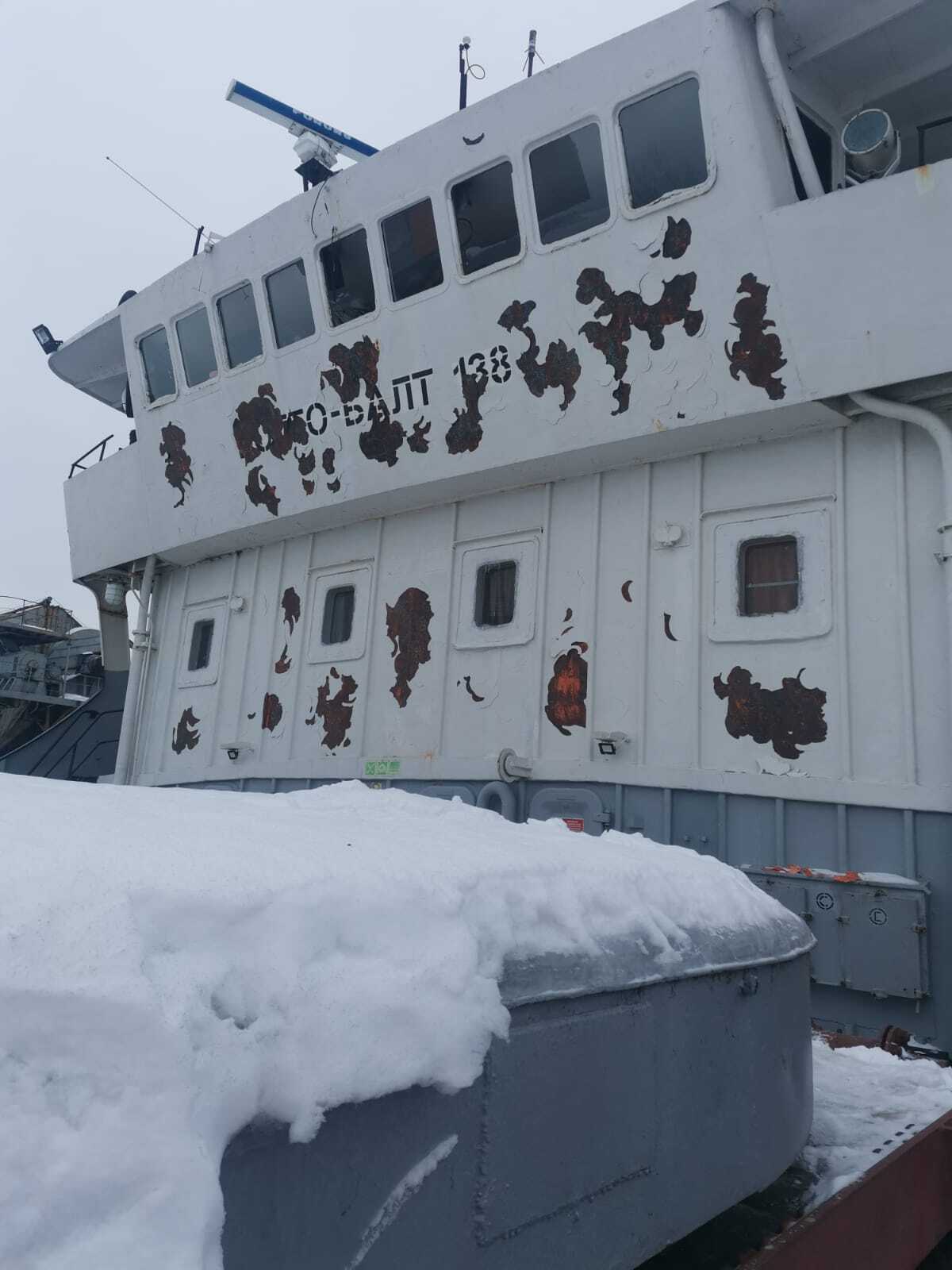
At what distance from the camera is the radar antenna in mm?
11977

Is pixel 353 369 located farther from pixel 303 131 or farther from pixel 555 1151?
pixel 555 1151

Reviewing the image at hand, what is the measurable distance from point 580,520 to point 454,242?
2.91 meters

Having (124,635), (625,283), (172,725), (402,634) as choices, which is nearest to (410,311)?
(625,283)

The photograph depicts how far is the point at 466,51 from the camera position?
10797 mm

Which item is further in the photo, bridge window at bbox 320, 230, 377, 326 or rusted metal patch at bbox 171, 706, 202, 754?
rusted metal patch at bbox 171, 706, 202, 754

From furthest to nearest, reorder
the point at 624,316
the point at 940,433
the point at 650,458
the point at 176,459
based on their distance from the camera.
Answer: the point at 176,459, the point at 650,458, the point at 624,316, the point at 940,433

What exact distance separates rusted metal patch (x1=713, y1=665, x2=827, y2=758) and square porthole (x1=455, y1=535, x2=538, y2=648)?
2.09 metres

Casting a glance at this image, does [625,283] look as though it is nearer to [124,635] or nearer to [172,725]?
[172,725]

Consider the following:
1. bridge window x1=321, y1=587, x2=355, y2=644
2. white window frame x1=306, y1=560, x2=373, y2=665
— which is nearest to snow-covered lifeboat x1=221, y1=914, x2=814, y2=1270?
white window frame x1=306, y1=560, x2=373, y2=665

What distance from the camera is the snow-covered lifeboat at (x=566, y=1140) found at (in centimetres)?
187

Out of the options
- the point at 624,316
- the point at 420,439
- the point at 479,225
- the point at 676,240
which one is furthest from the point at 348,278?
the point at 676,240

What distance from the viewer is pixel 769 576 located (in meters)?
8.27

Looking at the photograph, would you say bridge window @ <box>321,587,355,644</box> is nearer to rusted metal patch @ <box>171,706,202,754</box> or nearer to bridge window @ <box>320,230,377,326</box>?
rusted metal patch @ <box>171,706,202,754</box>

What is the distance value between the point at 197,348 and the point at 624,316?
5889 mm
